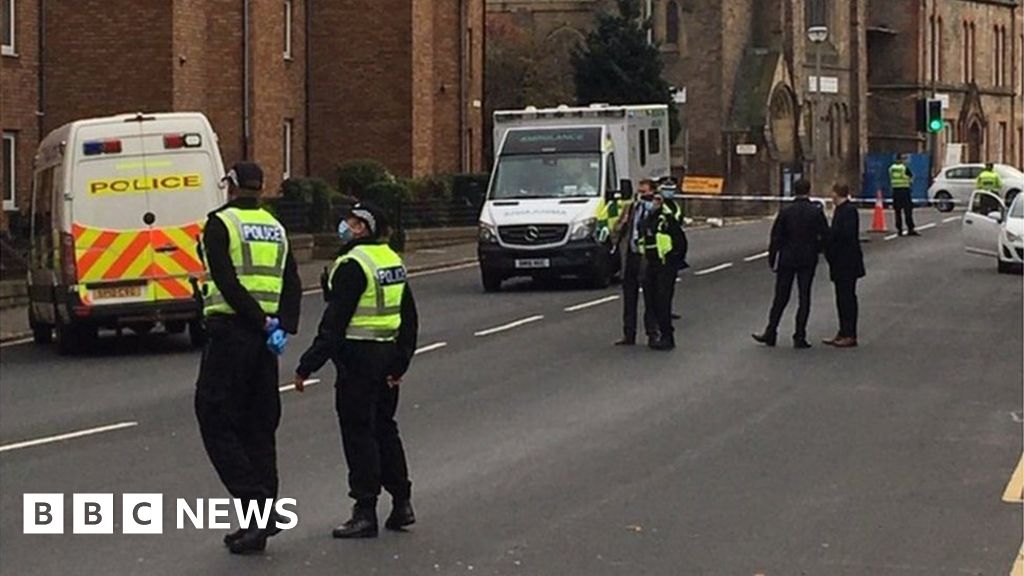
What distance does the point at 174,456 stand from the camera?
13.1m

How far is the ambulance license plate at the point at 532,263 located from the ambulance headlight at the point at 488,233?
48 cm

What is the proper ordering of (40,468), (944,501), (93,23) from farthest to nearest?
(93,23)
(40,468)
(944,501)

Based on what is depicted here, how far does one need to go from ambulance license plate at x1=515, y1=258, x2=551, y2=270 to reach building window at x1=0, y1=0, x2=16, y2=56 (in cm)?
1139

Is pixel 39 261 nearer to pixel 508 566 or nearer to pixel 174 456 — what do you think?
pixel 174 456

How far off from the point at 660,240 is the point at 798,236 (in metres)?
1.50

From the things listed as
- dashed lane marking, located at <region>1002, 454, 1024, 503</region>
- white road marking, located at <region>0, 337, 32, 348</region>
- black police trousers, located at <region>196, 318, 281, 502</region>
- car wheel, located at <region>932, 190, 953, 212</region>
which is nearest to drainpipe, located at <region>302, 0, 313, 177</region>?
white road marking, located at <region>0, 337, 32, 348</region>

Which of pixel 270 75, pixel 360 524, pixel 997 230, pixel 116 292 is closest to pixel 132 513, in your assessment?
pixel 360 524

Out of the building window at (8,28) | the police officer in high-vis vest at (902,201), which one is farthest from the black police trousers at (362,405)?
the police officer in high-vis vest at (902,201)

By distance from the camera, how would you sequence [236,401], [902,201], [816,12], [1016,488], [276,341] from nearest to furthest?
[276,341], [236,401], [1016,488], [902,201], [816,12]

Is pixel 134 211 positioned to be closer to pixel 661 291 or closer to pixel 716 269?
pixel 661 291

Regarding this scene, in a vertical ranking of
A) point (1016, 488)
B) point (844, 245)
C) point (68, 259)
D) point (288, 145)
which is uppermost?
point (288, 145)

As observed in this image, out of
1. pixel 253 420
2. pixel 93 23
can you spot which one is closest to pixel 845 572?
pixel 253 420

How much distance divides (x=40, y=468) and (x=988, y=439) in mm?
6715

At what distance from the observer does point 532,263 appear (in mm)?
28531
